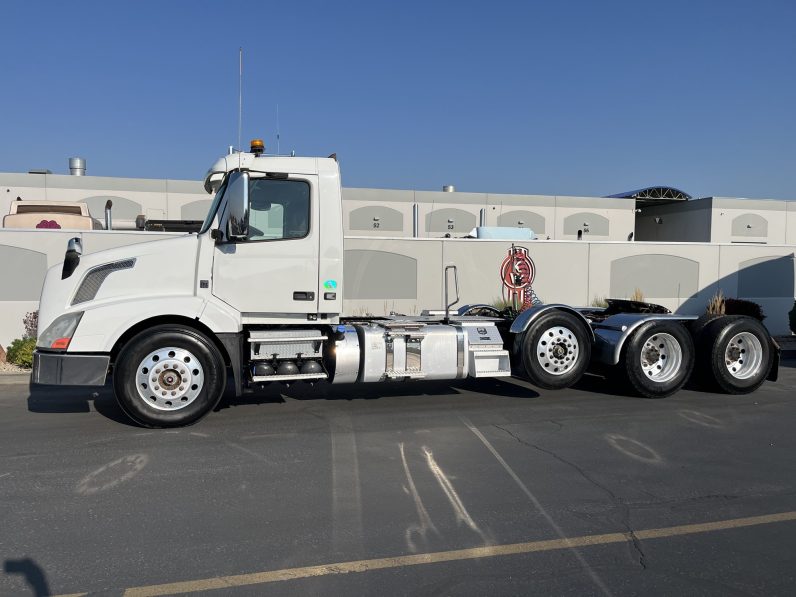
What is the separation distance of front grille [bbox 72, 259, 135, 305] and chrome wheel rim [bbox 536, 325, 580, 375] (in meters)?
5.10

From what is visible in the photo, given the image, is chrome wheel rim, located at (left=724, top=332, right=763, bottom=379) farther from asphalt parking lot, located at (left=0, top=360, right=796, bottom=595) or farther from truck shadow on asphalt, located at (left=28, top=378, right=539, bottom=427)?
truck shadow on asphalt, located at (left=28, top=378, right=539, bottom=427)

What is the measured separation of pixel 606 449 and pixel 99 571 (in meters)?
4.57

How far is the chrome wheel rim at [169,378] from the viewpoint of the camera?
6691mm

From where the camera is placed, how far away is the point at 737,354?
9.03m

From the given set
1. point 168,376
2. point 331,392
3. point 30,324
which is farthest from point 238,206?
point 30,324

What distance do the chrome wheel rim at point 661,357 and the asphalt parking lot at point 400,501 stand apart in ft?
2.35

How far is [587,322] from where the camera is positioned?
28.0 feet

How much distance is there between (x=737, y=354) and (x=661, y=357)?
1221 mm

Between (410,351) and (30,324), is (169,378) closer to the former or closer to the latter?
(410,351)

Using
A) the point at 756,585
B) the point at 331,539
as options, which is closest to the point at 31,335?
the point at 331,539

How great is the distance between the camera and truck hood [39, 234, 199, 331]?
6766 millimetres

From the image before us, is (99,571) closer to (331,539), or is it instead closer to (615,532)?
(331,539)

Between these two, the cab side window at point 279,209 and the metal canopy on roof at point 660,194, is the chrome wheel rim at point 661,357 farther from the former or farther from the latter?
the metal canopy on roof at point 660,194

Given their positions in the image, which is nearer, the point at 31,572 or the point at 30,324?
the point at 31,572
